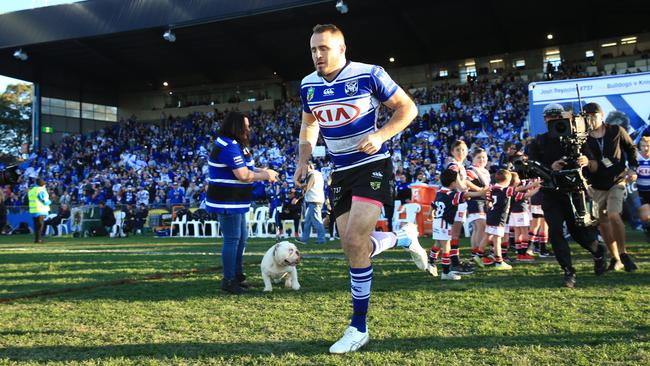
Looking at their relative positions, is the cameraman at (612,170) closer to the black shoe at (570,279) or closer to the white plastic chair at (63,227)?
the black shoe at (570,279)

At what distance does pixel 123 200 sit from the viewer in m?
25.5

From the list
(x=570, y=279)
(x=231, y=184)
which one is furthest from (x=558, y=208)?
(x=231, y=184)

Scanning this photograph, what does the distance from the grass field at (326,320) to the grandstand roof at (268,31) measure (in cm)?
2373

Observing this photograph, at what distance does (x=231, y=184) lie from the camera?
5.98m

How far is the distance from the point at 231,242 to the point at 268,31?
29.5 meters

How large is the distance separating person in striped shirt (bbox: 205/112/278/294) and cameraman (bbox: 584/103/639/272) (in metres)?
3.99

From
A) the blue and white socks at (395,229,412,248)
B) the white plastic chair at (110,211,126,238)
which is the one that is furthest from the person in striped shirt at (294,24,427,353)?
the white plastic chair at (110,211,126,238)

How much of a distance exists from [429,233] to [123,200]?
53.9ft

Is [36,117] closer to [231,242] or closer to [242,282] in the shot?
[242,282]

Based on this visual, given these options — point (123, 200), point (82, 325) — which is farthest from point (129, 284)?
point (123, 200)

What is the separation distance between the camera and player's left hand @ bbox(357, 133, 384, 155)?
3432mm

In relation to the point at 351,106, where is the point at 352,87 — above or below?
above

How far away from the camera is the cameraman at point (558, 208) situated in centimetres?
574

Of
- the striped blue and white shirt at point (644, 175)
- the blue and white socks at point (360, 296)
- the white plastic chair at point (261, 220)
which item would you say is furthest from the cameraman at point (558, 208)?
the white plastic chair at point (261, 220)
